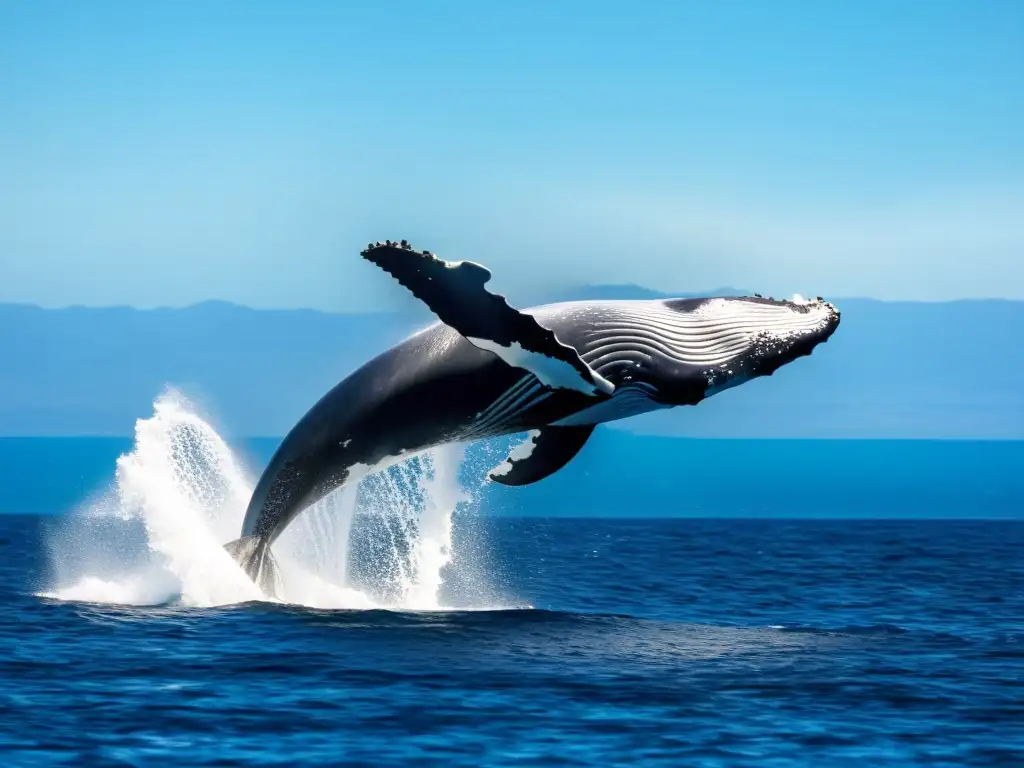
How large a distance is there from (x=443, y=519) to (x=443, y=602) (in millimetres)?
1281

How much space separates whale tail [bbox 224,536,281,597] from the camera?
643 inches

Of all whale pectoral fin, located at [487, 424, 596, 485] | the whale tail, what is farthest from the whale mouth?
the whale tail

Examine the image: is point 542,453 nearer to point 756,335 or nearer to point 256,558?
point 756,335

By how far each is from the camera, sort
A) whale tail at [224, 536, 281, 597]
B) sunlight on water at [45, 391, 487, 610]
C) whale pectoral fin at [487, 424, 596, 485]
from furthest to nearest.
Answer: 1. sunlight on water at [45, 391, 487, 610]
2. whale tail at [224, 536, 281, 597]
3. whale pectoral fin at [487, 424, 596, 485]

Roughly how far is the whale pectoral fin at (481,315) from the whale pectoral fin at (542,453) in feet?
6.29

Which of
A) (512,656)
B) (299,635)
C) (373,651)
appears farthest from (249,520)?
(512,656)

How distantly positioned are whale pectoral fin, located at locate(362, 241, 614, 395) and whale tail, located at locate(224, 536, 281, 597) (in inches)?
178

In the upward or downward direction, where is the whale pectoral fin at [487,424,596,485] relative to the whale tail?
upward

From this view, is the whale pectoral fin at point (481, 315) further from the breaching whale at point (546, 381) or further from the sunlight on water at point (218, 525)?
the sunlight on water at point (218, 525)

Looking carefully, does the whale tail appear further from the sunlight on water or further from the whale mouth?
the whale mouth

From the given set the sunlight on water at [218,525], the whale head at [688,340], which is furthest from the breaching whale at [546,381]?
the sunlight on water at [218,525]

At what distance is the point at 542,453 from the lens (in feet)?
52.4

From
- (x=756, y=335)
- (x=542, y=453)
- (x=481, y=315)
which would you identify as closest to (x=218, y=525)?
(x=542, y=453)

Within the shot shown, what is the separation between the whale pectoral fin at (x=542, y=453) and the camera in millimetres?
15875
